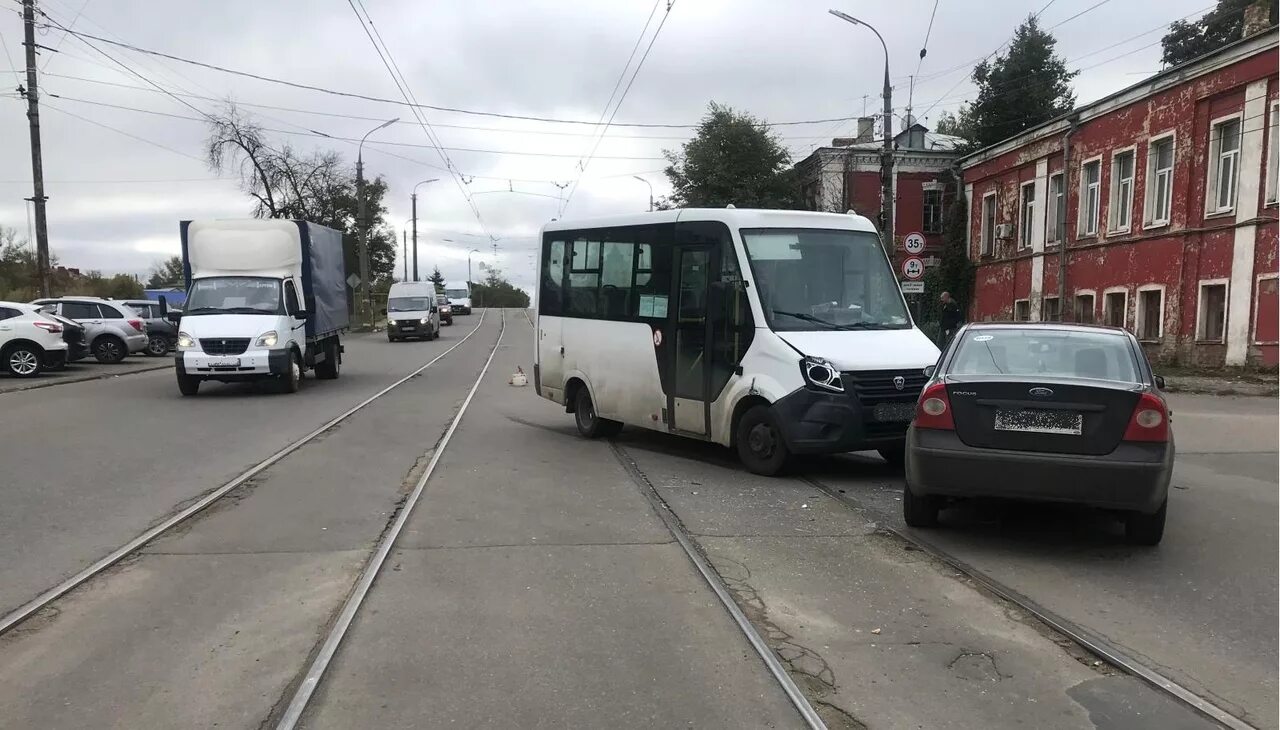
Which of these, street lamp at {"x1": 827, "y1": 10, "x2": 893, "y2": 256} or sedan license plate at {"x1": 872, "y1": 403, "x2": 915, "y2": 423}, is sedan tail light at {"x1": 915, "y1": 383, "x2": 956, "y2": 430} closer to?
sedan license plate at {"x1": 872, "y1": 403, "x2": 915, "y2": 423}

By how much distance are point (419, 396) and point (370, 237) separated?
64.2 metres

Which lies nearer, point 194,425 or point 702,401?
point 702,401

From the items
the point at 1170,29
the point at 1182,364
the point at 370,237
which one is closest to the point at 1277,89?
the point at 1182,364

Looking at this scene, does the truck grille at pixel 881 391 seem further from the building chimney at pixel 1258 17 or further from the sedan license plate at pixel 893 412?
the building chimney at pixel 1258 17

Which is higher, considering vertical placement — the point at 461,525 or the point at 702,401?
the point at 702,401

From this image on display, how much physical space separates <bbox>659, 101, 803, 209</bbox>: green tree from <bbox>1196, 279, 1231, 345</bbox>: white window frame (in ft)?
80.1

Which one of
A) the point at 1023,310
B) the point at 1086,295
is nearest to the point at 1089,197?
the point at 1086,295

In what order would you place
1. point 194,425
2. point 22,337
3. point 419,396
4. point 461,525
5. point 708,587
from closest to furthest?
point 708,587, point 461,525, point 194,425, point 419,396, point 22,337

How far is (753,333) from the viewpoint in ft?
28.8

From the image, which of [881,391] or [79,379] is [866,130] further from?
[881,391]

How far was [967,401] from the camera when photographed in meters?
6.14

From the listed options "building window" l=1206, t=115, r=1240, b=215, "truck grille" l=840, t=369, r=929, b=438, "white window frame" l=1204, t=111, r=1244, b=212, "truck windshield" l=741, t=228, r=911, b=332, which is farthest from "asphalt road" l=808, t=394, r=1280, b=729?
"white window frame" l=1204, t=111, r=1244, b=212

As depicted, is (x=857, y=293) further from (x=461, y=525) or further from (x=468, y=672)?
(x=468, y=672)

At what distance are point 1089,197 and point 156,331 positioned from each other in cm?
2808
